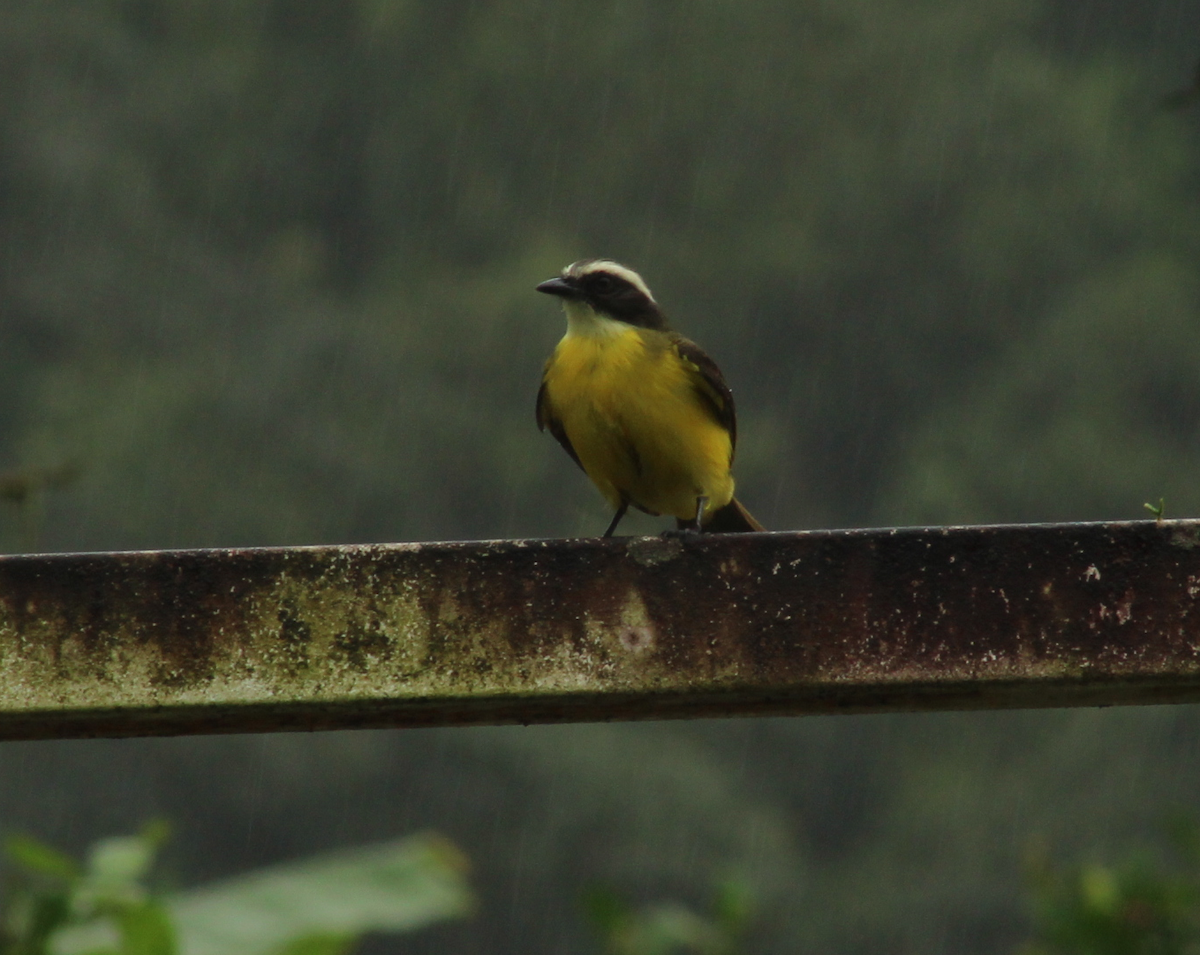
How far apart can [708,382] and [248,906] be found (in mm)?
4182

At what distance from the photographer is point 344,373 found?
47.5 meters

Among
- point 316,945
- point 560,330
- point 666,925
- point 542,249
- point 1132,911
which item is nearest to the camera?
point 316,945

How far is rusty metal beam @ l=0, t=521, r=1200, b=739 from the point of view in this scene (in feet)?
8.16

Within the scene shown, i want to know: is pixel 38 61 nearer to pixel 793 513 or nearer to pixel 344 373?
pixel 344 373

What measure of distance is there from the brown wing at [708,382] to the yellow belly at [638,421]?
29 mm

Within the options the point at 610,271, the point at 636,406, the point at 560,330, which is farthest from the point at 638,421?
the point at 560,330

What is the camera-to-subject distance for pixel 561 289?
578cm

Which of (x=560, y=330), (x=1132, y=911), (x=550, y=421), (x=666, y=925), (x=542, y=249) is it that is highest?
A: (x=550, y=421)

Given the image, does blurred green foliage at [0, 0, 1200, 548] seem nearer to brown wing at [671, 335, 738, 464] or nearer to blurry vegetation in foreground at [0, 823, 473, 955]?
brown wing at [671, 335, 738, 464]

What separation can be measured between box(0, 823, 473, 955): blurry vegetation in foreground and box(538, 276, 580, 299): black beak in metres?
4.18

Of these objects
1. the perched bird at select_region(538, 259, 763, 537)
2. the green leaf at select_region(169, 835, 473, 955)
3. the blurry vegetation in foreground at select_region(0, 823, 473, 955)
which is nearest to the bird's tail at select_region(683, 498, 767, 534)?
the perched bird at select_region(538, 259, 763, 537)

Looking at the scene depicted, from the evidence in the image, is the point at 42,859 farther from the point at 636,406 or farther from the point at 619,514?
the point at 619,514

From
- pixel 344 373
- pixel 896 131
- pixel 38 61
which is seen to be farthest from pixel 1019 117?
pixel 38 61

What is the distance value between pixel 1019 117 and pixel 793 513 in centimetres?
1889
